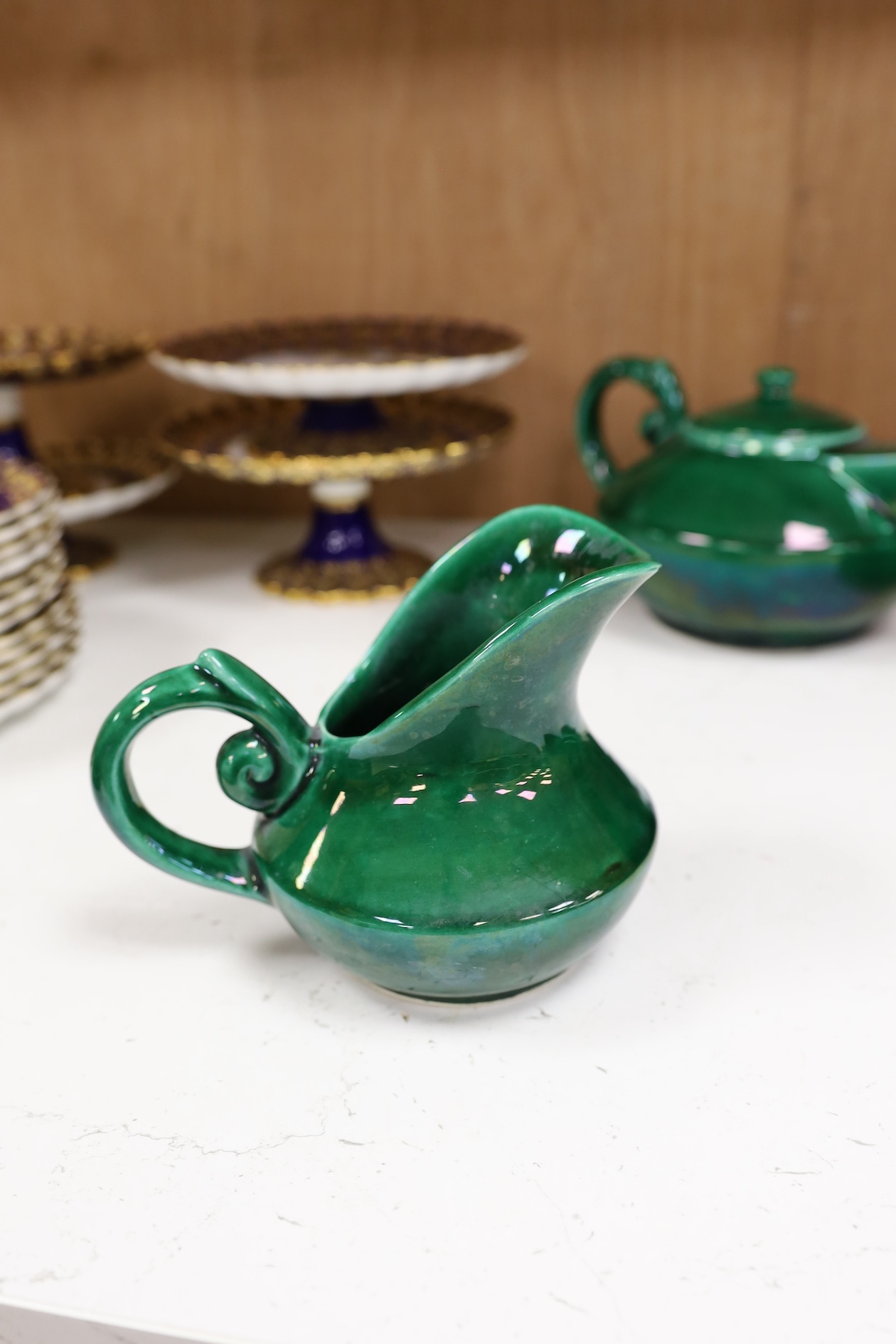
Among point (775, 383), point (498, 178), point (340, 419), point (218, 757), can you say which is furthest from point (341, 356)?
point (218, 757)

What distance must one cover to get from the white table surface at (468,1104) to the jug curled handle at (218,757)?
0.06 m

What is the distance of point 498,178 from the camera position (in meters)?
0.92

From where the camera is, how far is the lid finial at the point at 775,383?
0.74 meters

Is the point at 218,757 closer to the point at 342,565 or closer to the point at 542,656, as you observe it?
the point at 542,656

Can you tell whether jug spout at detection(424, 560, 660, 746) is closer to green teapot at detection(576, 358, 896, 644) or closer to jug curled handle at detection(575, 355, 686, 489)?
green teapot at detection(576, 358, 896, 644)

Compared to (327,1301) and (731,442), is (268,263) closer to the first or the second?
(731,442)

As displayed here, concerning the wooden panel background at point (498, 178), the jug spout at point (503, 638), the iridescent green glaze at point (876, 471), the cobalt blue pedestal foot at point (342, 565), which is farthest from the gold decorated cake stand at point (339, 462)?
the jug spout at point (503, 638)

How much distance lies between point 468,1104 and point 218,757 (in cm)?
14

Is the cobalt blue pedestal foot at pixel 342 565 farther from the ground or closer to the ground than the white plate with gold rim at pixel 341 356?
closer to the ground

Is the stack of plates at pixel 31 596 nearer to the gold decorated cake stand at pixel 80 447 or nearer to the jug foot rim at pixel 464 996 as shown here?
the gold decorated cake stand at pixel 80 447

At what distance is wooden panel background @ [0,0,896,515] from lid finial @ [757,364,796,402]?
201 mm

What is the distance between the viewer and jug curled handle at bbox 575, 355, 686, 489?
795mm

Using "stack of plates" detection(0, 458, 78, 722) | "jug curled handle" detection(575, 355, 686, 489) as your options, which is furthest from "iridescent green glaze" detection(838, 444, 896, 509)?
"stack of plates" detection(0, 458, 78, 722)

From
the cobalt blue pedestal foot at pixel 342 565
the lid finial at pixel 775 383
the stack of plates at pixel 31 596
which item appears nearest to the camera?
the stack of plates at pixel 31 596
